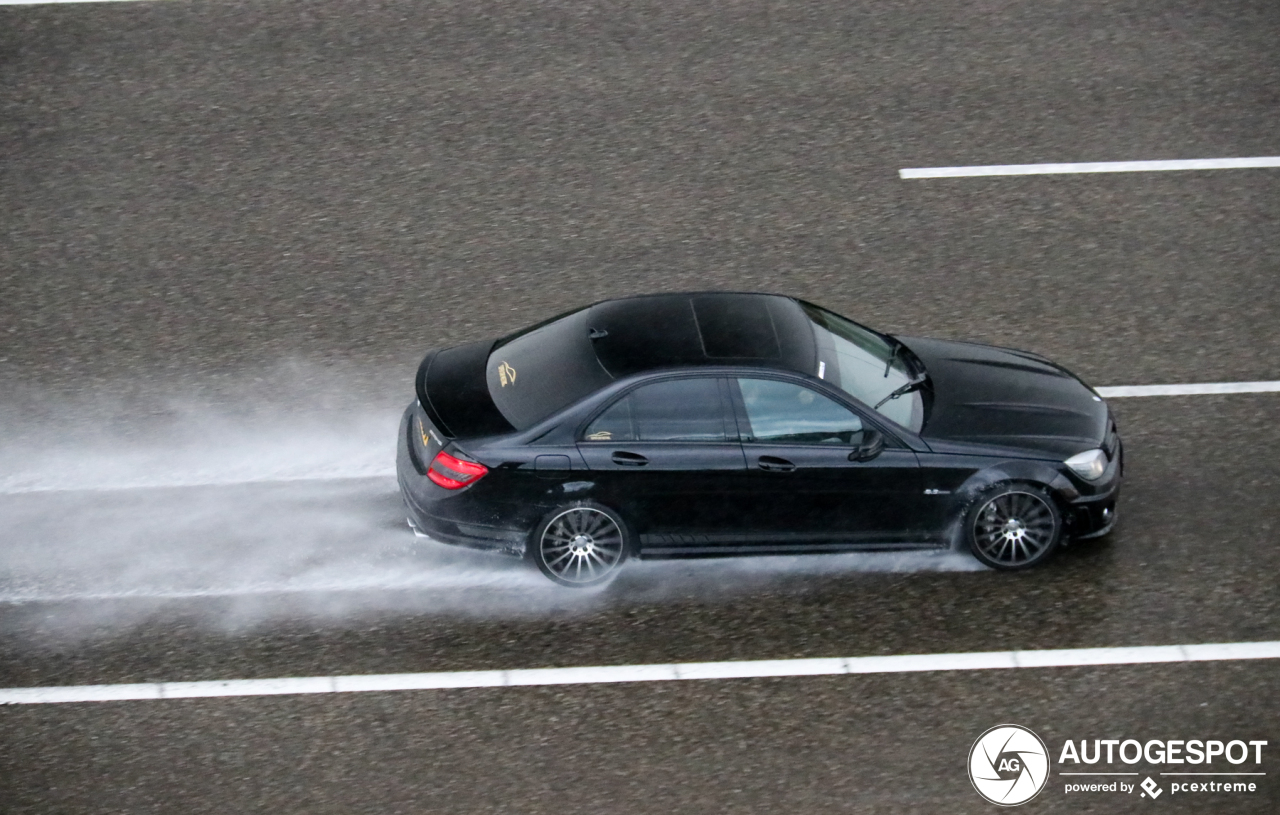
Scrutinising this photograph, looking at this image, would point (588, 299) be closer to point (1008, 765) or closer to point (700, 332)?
point (700, 332)

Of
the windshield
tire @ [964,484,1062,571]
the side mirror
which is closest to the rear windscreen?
the windshield

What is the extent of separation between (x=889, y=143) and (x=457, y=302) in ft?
14.6

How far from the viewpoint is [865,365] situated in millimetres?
8508

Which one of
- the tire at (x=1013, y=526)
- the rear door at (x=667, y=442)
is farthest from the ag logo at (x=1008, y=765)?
the rear door at (x=667, y=442)

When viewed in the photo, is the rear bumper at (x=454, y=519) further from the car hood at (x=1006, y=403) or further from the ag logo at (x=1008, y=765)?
the ag logo at (x=1008, y=765)

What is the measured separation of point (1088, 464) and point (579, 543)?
10.2ft

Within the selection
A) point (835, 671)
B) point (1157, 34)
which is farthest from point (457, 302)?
point (1157, 34)

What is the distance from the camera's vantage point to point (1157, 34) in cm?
1406

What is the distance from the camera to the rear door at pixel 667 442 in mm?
7961

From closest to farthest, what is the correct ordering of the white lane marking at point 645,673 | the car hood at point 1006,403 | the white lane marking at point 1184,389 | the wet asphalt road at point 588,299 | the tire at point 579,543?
the wet asphalt road at point 588,299
the white lane marking at point 645,673
the tire at point 579,543
the car hood at point 1006,403
the white lane marking at point 1184,389

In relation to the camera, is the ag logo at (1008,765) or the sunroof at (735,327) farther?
the sunroof at (735,327)

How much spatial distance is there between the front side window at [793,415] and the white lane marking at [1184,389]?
2.80 m

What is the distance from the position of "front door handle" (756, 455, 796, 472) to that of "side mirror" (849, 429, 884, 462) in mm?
374

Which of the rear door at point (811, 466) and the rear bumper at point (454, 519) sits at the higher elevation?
the rear door at point (811, 466)
